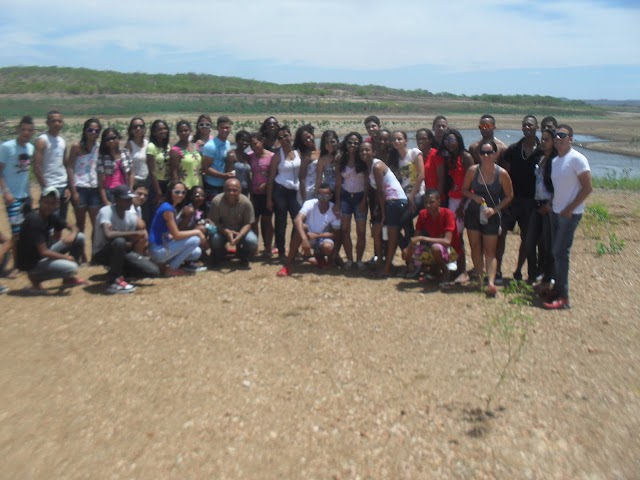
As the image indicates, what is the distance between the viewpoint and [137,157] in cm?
798

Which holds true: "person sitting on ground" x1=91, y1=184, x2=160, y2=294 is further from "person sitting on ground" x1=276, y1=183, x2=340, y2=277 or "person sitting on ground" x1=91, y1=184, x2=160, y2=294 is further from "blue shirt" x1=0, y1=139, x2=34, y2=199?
"person sitting on ground" x1=276, y1=183, x2=340, y2=277

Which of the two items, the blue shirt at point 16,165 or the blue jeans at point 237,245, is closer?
the blue shirt at point 16,165

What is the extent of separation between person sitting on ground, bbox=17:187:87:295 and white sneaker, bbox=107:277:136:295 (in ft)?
1.40

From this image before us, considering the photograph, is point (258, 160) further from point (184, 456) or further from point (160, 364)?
point (184, 456)

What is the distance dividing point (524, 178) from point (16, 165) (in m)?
5.44

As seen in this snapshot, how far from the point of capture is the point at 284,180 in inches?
317

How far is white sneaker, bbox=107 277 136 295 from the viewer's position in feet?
22.5

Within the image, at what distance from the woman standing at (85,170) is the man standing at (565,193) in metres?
4.93

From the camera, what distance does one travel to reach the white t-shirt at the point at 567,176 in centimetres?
609

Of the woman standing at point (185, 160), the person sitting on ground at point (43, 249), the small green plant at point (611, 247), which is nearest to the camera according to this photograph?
the person sitting on ground at point (43, 249)

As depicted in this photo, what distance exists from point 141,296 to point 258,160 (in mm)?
2304

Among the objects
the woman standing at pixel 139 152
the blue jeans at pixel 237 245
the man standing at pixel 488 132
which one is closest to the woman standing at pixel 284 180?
the blue jeans at pixel 237 245

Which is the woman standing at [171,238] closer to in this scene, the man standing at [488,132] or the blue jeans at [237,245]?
the blue jeans at [237,245]

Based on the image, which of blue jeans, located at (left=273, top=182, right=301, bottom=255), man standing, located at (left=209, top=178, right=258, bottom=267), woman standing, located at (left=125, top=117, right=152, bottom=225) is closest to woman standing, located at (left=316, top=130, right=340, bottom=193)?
blue jeans, located at (left=273, top=182, right=301, bottom=255)
